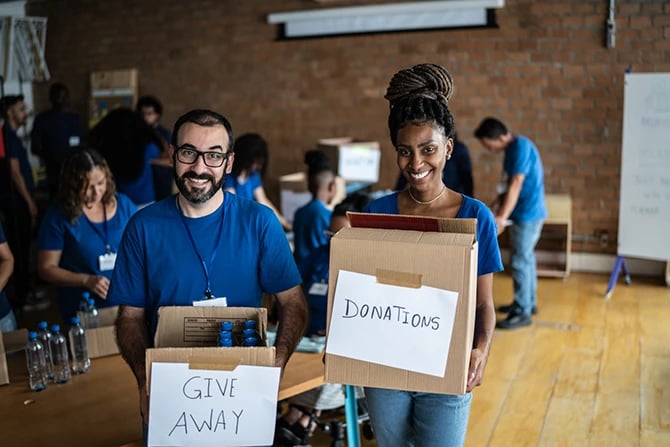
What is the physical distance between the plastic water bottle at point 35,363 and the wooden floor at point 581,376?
4.08 ft

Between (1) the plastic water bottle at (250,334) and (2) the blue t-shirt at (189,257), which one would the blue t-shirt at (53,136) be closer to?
(2) the blue t-shirt at (189,257)

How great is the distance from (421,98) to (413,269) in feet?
1.50

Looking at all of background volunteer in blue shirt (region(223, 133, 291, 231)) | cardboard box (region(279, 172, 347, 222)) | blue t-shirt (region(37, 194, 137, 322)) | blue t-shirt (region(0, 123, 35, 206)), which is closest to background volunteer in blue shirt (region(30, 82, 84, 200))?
blue t-shirt (region(0, 123, 35, 206))

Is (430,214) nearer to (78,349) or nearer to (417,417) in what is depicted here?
(417,417)

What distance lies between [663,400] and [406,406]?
2.26 m

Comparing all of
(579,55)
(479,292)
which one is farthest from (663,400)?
(579,55)

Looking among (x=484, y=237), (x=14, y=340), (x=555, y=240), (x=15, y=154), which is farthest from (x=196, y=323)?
(x=555, y=240)

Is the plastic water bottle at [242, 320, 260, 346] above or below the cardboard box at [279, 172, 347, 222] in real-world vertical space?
below

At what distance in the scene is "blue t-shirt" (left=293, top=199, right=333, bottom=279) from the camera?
325cm

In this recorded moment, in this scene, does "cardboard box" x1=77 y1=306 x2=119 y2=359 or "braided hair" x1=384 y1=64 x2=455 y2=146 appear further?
"cardboard box" x1=77 y1=306 x2=119 y2=359

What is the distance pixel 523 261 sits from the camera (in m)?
4.49

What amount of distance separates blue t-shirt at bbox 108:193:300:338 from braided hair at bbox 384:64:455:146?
45 cm

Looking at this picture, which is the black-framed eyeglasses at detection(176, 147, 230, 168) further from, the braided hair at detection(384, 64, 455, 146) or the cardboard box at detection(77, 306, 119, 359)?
the cardboard box at detection(77, 306, 119, 359)

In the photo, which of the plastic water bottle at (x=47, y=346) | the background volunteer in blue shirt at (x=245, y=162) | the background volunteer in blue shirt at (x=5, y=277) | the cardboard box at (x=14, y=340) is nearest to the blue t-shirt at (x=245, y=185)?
the background volunteer in blue shirt at (x=245, y=162)
